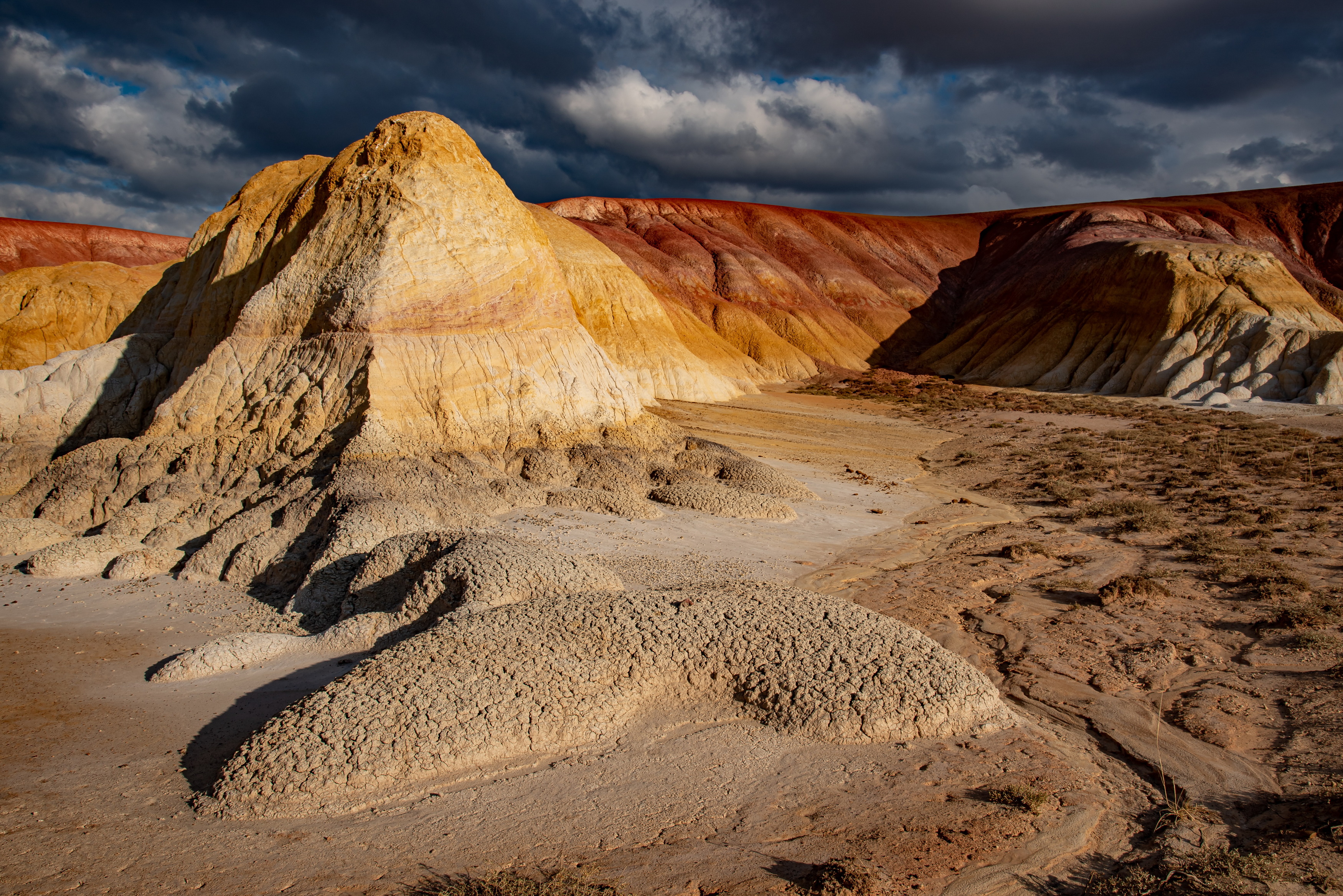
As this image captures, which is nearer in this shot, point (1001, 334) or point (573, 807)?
point (573, 807)

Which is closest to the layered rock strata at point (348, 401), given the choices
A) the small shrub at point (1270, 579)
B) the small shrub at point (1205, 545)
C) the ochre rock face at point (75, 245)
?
the small shrub at point (1205, 545)

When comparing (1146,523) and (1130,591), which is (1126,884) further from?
(1146,523)

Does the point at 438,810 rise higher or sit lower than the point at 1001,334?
lower

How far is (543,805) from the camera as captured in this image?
4852 mm

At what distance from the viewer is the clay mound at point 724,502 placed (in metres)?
12.8

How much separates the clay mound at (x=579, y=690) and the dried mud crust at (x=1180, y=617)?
54.7 inches

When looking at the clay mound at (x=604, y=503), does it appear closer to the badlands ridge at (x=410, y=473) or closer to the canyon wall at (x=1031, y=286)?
the badlands ridge at (x=410, y=473)

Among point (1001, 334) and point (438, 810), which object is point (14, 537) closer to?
point (438, 810)

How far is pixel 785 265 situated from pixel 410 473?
49682 mm

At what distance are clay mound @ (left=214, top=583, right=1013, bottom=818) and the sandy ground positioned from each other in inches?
7.3

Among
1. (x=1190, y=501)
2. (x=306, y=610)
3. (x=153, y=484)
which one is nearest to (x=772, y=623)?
(x=306, y=610)

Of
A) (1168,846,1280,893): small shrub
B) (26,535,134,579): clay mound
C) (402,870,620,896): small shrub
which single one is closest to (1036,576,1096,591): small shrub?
(1168,846,1280,893): small shrub

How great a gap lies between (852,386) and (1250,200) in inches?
1927

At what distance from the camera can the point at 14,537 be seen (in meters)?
10.8
